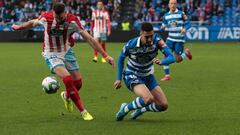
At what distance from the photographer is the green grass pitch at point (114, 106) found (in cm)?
861

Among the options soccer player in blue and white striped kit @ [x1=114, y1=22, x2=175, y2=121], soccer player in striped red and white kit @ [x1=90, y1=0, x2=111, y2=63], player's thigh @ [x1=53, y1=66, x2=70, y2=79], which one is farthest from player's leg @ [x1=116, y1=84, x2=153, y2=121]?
soccer player in striped red and white kit @ [x1=90, y1=0, x2=111, y2=63]

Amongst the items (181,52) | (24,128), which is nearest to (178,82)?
(181,52)

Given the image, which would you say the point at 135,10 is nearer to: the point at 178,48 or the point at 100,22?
the point at 100,22

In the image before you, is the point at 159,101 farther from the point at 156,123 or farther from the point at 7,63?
the point at 7,63

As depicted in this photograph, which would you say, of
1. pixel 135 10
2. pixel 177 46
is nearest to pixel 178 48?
pixel 177 46

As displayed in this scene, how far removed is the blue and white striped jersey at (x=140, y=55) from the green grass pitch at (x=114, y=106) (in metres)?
0.80

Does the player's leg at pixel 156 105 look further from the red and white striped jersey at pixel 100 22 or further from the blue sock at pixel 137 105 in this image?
the red and white striped jersey at pixel 100 22

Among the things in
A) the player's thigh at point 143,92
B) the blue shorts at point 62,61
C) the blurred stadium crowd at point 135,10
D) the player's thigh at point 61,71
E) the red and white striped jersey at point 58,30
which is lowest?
the blurred stadium crowd at point 135,10

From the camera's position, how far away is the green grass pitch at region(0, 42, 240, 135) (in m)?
8.61

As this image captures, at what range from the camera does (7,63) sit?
72.3 feet

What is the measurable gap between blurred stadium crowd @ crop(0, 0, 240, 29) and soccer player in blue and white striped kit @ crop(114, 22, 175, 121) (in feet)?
100

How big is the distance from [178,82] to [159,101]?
6.04 m

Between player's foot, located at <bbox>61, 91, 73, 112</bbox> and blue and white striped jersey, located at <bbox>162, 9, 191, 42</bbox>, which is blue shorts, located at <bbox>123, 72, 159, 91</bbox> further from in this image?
blue and white striped jersey, located at <bbox>162, 9, 191, 42</bbox>

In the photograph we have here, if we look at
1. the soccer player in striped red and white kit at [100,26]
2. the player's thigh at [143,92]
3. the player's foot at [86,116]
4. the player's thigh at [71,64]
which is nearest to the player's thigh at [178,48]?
the soccer player in striped red and white kit at [100,26]
